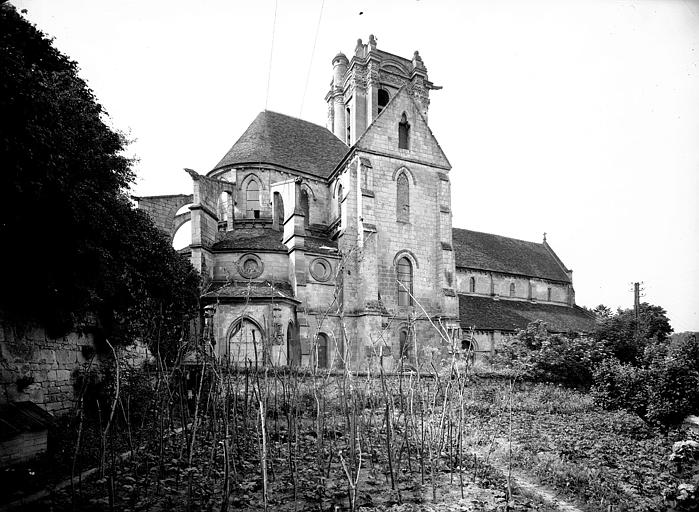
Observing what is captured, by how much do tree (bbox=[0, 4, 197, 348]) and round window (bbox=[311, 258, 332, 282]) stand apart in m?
10.1

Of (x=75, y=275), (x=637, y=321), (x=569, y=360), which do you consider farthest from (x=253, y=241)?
(x=637, y=321)

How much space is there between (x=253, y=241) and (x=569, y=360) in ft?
55.2

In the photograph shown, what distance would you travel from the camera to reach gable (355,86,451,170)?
24766 millimetres

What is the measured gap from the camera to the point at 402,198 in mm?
25391

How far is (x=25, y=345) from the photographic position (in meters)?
9.03

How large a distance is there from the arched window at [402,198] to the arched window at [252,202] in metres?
8.60

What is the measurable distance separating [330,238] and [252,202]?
5311 mm

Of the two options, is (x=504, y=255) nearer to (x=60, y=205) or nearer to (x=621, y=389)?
(x=621, y=389)

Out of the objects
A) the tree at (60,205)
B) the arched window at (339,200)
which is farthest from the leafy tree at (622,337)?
the tree at (60,205)

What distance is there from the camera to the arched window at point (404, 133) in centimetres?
2583

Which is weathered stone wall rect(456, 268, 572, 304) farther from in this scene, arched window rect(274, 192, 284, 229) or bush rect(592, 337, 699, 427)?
bush rect(592, 337, 699, 427)

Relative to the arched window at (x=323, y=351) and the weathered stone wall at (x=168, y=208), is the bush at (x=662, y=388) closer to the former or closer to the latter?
the arched window at (x=323, y=351)

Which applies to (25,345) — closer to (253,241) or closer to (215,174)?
(253,241)

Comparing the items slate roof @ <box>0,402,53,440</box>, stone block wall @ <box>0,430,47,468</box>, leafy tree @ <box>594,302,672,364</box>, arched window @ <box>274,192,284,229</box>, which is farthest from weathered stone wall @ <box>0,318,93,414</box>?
leafy tree @ <box>594,302,672,364</box>
